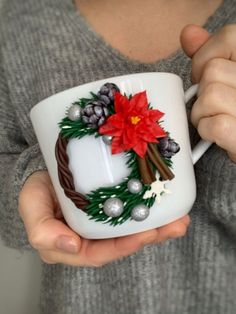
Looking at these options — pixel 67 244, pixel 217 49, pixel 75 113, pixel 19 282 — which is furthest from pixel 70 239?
pixel 19 282

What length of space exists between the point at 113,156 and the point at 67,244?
0.28ft

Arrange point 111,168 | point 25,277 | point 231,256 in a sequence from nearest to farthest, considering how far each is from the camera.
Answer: point 111,168, point 231,256, point 25,277

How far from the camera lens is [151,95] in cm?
33

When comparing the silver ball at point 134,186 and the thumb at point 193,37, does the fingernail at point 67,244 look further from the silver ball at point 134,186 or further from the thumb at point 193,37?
the thumb at point 193,37

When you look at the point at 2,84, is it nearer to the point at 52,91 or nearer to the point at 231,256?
the point at 52,91

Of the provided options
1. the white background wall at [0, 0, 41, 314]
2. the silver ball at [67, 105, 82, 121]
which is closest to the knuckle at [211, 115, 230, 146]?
the silver ball at [67, 105, 82, 121]

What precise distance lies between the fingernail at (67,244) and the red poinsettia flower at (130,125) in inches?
3.5

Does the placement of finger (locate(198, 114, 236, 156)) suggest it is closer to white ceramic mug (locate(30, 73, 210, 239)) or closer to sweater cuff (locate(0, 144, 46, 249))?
white ceramic mug (locate(30, 73, 210, 239))

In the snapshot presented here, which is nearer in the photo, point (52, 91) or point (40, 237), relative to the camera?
point (40, 237)

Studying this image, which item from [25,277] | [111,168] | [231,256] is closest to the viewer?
[111,168]

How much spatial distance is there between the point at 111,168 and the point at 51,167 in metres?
0.06

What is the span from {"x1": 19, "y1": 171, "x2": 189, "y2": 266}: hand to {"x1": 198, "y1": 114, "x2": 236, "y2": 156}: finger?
8cm

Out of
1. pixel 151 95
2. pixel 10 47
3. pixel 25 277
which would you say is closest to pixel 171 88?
pixel 151 95

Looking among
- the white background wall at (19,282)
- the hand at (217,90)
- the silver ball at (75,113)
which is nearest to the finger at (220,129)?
the hand at (217,90)
